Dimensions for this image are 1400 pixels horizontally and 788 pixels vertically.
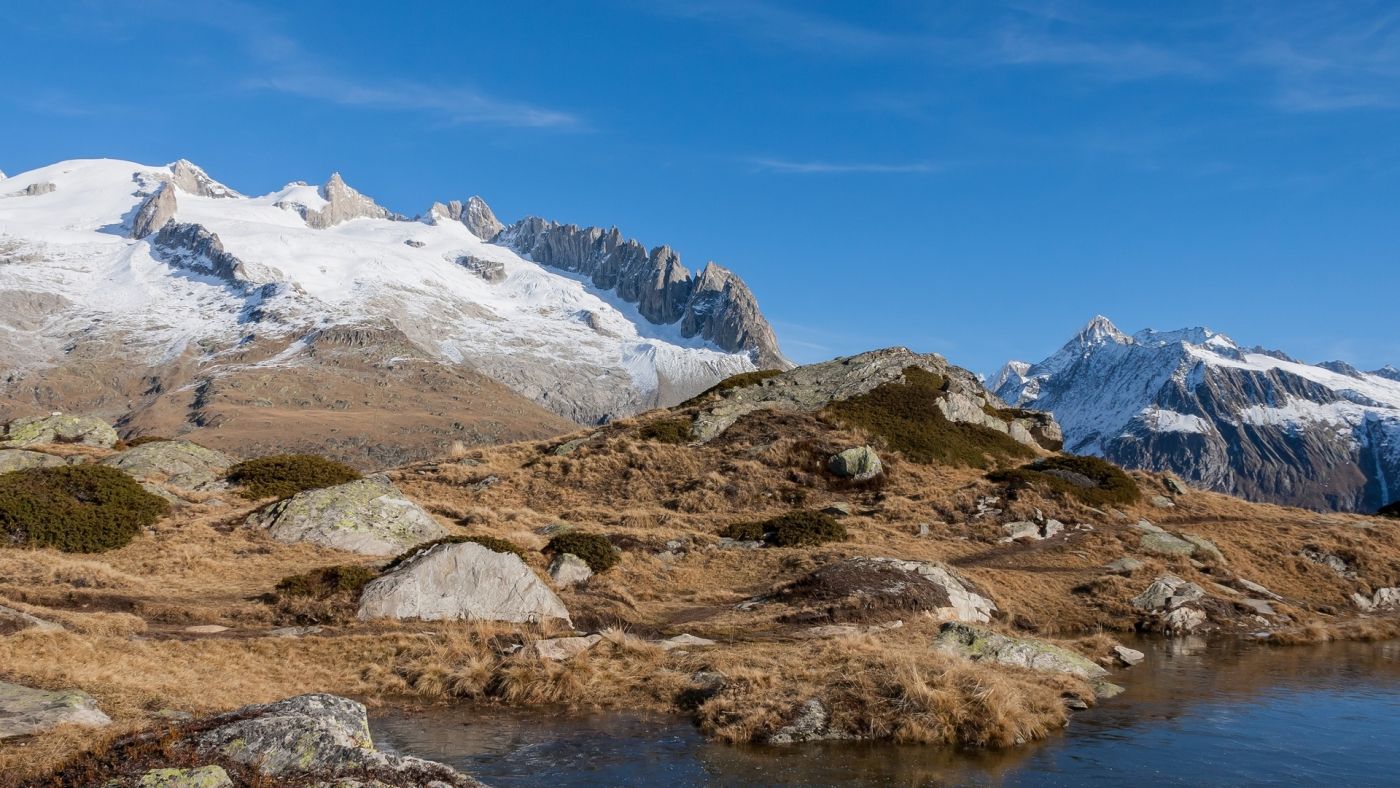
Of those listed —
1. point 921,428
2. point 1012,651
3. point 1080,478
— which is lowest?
point 1012,651

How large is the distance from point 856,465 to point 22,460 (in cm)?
3980

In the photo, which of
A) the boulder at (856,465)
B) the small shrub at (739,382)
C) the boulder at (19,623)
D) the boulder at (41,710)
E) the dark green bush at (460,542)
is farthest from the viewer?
the small shrub at (739,382)

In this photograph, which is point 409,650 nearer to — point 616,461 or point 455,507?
point 455,507

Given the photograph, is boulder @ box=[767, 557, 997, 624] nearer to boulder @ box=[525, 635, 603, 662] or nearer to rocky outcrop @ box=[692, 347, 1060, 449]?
boulder @ box=[525, 635, 603, 662]

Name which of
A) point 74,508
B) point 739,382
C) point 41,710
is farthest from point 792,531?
point 739,382

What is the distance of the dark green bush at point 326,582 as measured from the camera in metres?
24.7

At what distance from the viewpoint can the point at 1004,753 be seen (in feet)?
54.3

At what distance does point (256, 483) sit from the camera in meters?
40.2

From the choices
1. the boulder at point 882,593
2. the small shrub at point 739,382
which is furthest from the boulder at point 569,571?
the small shrub at point 739,382

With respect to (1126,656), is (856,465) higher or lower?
higher

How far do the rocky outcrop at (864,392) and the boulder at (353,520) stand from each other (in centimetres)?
2292

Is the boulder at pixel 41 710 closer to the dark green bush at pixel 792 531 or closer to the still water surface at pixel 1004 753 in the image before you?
the still water surface at pixel 1004 753

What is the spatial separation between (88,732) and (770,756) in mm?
10902

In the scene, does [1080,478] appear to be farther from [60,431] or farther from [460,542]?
[60,431]
